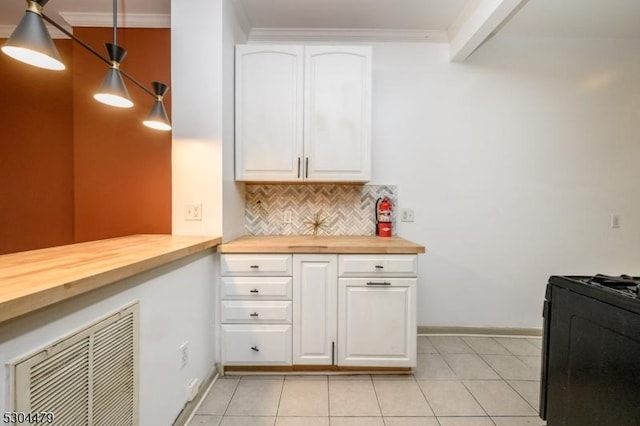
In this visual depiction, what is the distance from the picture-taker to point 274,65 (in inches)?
84.4

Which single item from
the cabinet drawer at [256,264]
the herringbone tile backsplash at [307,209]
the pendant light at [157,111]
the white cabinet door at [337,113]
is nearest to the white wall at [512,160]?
the herringbone tile backsplash at [307,209]

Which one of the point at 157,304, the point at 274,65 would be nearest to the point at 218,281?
the point at 157,304

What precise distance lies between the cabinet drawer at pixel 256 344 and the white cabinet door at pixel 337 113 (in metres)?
1.13

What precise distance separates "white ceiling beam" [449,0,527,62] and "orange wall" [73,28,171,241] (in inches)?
→ 89.4

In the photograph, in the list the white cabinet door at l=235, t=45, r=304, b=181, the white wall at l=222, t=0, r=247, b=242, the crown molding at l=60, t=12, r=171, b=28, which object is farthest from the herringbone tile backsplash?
the crown molding at l=60, t=12, r=171, b=28

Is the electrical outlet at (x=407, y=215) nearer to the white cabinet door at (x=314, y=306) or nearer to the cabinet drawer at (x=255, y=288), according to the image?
the white cabinet door at (x=314, y=306)

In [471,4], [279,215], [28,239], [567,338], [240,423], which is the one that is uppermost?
[471,4]

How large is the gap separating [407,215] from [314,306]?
1201 mm

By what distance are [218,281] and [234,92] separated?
4.51 feet

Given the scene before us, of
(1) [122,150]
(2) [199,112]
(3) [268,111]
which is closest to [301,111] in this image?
(3) [268,111]

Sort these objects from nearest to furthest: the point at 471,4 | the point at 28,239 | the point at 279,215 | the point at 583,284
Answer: the point at 583,284 → the point at 471,4 → the point at 28,239 → the point at 279,215

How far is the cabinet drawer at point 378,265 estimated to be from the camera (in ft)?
6.26

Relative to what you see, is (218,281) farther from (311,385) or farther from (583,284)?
(583,284)

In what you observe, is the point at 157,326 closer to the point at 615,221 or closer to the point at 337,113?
the point at 337,113
